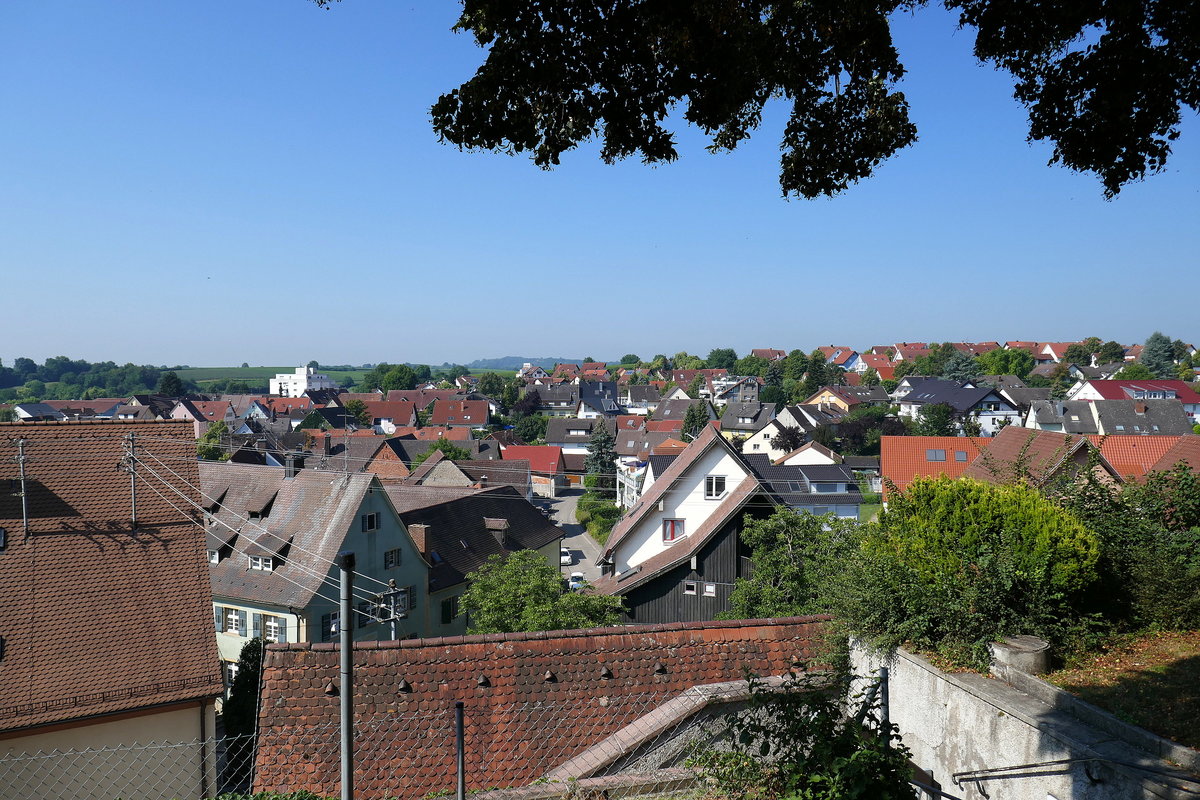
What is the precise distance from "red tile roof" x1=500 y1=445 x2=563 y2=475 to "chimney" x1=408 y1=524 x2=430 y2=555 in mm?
41955

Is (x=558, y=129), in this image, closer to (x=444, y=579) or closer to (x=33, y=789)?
(x=33, y=789)

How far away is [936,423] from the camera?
73.9m

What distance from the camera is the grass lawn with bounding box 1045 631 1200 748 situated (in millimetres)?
5602

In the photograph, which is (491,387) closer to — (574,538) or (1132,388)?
(574,538)

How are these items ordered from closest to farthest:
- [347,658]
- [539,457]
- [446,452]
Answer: [347,658] < [446,452] < [539,457]

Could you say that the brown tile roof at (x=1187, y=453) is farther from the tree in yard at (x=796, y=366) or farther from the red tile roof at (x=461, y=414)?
the tree in yard at (x=796, y=366)

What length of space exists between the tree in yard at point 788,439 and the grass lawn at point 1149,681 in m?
65.0

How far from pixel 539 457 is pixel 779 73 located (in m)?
67.4

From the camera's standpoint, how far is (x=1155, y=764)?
15.8 feet

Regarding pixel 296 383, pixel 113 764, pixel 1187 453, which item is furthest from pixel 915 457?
pixel 296 383

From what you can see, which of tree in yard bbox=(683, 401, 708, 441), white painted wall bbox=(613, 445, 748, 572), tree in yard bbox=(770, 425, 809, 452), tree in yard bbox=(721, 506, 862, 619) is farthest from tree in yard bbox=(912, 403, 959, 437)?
tree in yard bbox=(721, 506, 862, 619)

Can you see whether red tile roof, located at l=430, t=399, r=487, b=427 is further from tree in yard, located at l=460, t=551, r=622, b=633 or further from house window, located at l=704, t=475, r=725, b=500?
tree in yard, located at l=460, t=551, r=622, b=633

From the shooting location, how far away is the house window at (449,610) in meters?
26.0

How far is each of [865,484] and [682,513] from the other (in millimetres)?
36159
